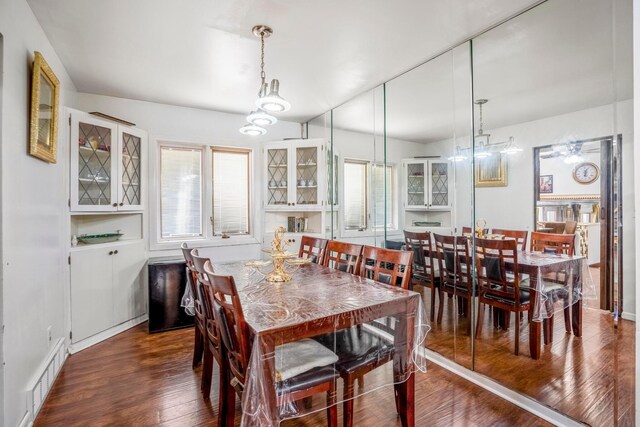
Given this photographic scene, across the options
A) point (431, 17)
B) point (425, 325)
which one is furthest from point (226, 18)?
point (425, 325)

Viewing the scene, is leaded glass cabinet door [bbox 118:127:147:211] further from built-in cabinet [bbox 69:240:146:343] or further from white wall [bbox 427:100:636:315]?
white wall [bbox 427:100:636:315]

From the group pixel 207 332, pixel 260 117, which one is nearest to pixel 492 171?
pixel 260 117

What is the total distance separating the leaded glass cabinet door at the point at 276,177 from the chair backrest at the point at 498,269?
2641mm

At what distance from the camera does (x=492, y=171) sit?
237 centimetres

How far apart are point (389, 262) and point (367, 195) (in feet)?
6.00

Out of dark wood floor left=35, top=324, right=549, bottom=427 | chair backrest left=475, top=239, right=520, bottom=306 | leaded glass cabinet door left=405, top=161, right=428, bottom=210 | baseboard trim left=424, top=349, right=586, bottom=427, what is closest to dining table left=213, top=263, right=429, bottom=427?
dark wood floor left=35, top=324, right=549, bottom=427

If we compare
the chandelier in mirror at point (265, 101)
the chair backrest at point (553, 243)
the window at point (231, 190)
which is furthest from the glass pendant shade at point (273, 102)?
the window at point (231, 190)

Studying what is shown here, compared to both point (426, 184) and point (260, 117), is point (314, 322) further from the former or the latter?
point (426, 184)

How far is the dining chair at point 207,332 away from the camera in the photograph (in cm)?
163

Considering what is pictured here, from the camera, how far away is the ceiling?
2.00 meters

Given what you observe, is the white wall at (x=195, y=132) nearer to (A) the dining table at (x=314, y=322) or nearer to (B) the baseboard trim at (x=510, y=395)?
(A) the dining table at (x=314, y=322)

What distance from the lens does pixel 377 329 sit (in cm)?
191

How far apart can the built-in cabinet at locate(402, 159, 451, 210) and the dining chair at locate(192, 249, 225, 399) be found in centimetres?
210

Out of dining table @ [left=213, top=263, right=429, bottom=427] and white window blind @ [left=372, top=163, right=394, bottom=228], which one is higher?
white window blind @ [left=372, top=163, right=394, bottom=228]
